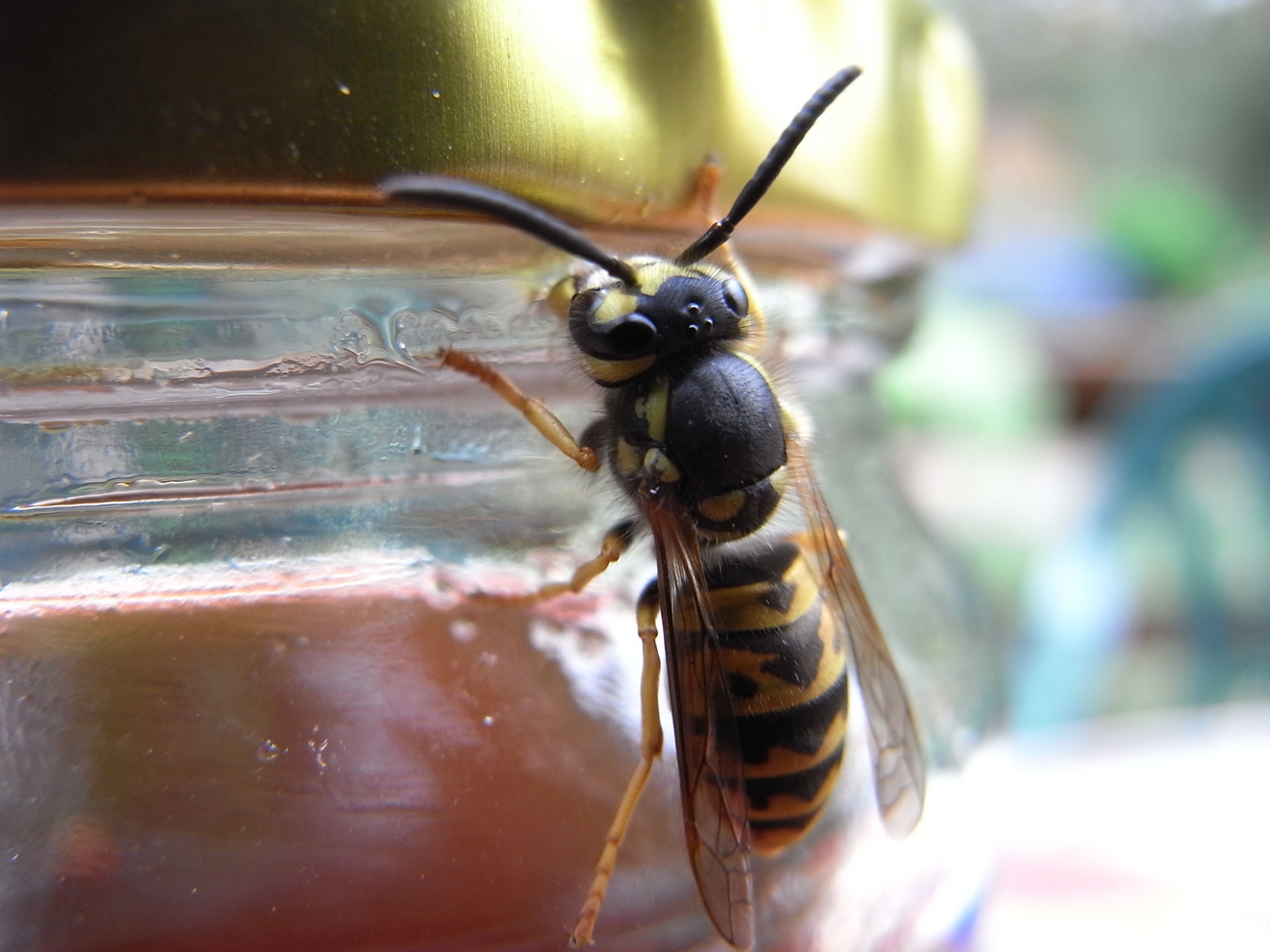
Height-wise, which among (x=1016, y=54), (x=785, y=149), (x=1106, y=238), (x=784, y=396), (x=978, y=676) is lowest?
(x=1106, y=238)

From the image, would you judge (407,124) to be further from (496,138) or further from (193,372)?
(193,372)

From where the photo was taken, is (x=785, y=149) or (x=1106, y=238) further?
(x=1106, y=238)

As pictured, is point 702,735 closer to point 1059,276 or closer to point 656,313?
point 656,313

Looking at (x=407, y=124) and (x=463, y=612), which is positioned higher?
(x=407, y=124)

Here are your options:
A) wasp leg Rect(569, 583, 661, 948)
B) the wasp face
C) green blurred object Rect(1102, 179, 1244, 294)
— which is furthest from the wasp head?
green blurred object Rect(1102, 179, 1244, 294)

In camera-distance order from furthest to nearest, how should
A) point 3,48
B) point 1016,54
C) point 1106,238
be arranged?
1. point 1016,54
2. point 1106,238
3. point 3,48

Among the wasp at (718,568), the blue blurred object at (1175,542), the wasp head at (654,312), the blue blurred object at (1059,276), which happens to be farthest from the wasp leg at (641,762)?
the blue blurred object at (1059,276)

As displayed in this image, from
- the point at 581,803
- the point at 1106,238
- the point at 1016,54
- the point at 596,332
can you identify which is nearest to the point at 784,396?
the point at 596,332

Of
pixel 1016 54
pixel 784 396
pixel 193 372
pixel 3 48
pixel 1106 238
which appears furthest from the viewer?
pixel 1016 54

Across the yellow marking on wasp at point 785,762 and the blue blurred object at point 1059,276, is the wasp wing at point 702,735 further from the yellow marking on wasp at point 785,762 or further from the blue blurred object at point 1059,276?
the blue blurred object at point 1059,276
